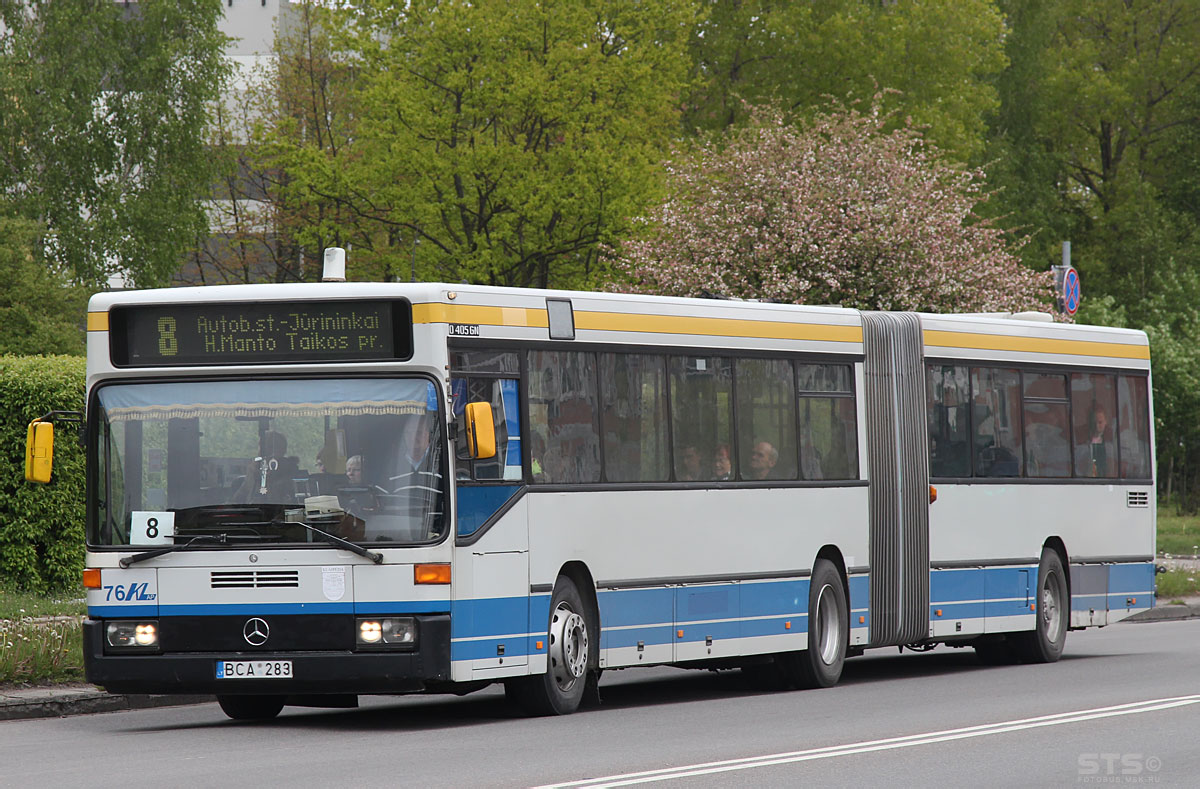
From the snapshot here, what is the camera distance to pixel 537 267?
44.8 meters

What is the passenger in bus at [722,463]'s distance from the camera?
48.5 ft

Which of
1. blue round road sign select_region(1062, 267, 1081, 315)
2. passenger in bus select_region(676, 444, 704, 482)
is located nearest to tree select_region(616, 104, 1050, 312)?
blue round road sign select_region(1062, 267, 1081, 315)

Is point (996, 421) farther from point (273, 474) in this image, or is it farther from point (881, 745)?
point (273, 474)

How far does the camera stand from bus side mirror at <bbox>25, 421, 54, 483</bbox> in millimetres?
11922

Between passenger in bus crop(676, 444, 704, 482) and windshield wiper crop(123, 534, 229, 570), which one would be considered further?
passenger in bus crop(676, 444, 704, 482)

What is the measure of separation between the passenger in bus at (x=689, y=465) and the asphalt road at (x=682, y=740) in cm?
169

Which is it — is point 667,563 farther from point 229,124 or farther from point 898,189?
point 229,124

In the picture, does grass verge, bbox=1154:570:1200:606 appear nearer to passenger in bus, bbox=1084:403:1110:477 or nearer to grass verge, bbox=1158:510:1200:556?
grass verge, bbox=1158:510:1200:556

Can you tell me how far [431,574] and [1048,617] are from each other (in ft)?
29.5

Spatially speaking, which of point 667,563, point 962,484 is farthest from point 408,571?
point 962,484

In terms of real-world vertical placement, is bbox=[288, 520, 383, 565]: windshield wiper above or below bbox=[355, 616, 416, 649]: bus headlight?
above

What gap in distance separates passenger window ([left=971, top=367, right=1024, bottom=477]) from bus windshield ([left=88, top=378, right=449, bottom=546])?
758cm

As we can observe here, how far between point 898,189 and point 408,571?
72.0 feet

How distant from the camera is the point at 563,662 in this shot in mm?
12992
